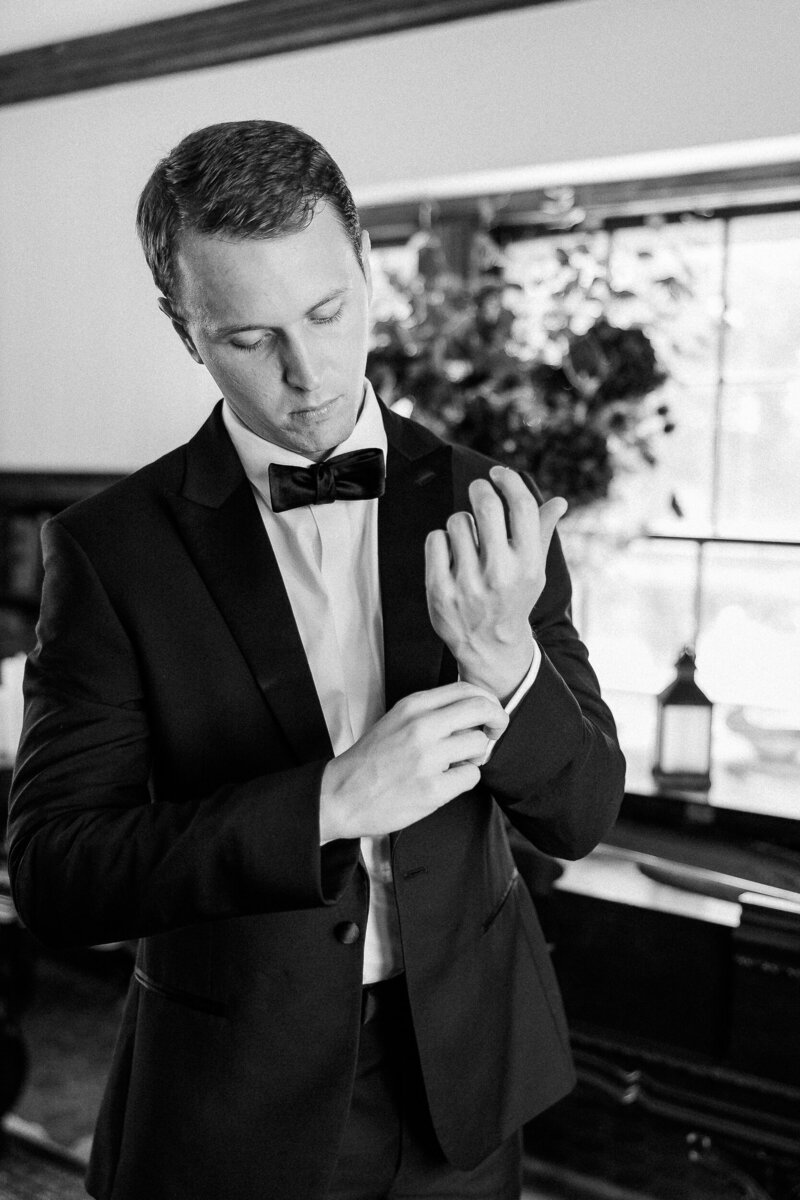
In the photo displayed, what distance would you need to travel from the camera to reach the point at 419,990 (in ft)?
4.23

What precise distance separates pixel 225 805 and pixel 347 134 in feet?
7.80

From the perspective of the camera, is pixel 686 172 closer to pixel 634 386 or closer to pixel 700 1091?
pixel 634 386

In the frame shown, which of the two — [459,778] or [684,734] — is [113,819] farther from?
[684,734]

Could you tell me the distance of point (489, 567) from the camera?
3.37ft

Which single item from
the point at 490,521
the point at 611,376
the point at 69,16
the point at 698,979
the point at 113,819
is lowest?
the point at 698,979

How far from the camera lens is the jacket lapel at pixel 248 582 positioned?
4.07 feet

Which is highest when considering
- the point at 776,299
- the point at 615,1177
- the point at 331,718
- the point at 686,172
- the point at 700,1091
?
the point at 686,172

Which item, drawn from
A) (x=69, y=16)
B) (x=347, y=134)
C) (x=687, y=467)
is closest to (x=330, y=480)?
(x=687, y=467)

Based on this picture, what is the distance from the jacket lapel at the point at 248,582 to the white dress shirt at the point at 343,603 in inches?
1.6

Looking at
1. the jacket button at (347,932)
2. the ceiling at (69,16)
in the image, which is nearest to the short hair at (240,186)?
the jacket button at (347,932)

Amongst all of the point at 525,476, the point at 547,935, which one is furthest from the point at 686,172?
the point at 547,935

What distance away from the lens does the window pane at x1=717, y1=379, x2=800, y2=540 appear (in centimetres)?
269

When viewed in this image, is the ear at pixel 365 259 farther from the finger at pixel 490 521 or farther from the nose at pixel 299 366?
the finger at pixel 490 521

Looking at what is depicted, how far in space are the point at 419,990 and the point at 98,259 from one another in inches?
117
